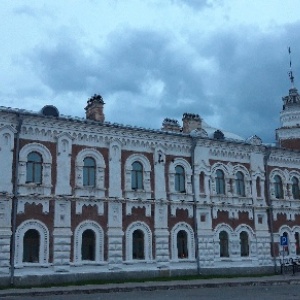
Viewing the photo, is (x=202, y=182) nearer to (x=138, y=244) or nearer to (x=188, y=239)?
(x=188, y=239)

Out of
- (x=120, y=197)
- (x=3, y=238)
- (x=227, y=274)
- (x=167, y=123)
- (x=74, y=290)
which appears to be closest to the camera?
(x=74, y=290)

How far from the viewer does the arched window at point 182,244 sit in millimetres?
28031

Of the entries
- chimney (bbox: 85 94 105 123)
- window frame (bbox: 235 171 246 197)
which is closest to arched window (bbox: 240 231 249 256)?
window frame (bbox: 235 171 246 197)

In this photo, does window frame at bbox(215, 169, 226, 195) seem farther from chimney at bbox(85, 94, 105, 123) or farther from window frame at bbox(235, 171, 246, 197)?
chimney at bbox(85, 94, 105, 123)

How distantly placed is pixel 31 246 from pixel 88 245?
3169 mm

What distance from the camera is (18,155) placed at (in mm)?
23797

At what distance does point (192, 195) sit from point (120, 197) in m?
5.17

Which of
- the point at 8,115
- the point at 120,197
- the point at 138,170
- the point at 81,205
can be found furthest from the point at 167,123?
the point at 8,115

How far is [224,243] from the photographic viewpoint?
2995cm

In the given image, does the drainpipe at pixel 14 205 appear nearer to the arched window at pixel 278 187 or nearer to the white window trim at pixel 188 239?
the white window trim at pixel 188 239

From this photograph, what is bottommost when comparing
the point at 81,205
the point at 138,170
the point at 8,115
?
the point at 81,205

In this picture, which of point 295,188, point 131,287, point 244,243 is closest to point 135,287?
point 131,287

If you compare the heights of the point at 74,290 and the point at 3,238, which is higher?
the point at 3,238

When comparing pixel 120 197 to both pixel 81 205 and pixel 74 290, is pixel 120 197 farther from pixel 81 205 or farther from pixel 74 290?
pixel 74 290
